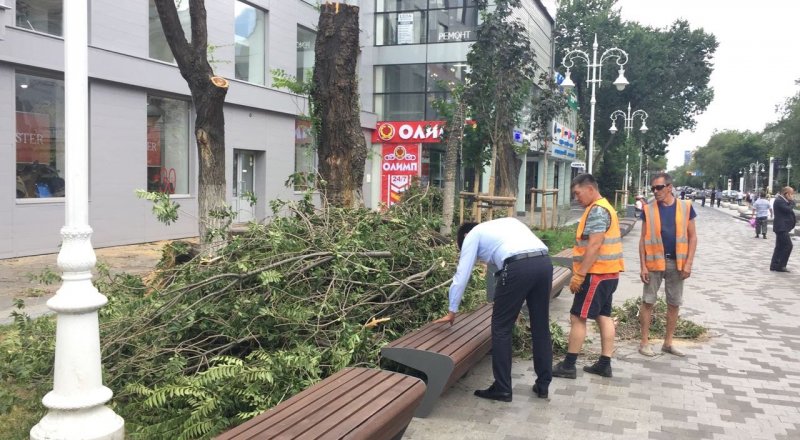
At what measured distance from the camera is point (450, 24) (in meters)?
24.4

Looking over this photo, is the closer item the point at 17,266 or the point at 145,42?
the point at 17,266

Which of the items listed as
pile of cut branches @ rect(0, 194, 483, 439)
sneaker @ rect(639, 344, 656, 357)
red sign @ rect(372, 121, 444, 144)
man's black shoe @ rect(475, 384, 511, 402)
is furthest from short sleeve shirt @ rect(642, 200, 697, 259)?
red sign @ rect(372, 121, 444, 144)

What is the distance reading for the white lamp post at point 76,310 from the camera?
3.16 meters

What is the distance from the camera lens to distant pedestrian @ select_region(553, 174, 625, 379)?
514 centimetres

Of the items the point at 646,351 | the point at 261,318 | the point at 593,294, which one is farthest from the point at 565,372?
the point at 261,318

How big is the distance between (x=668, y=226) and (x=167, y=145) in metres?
13.0

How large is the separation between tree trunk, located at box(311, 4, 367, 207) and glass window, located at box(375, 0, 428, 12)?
18.2 metres

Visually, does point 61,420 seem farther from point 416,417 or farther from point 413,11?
point 413,11

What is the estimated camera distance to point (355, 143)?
25.4 ft

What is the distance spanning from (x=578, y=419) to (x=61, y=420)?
3276mm

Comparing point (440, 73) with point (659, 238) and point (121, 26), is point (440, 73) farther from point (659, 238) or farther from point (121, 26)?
point (659, 238)

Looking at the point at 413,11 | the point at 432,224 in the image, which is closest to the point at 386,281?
the point at 432,224

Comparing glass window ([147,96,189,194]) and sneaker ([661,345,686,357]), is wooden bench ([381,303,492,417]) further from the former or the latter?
glass window ([147,96,189,194])

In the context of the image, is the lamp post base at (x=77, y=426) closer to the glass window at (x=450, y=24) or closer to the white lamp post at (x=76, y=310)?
the white lamp post at (x=76, y=310)
